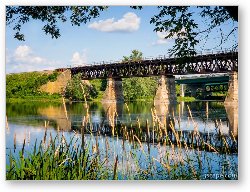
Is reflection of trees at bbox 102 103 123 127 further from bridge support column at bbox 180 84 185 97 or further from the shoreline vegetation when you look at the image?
bridge support column at bbox 180 84 185 97

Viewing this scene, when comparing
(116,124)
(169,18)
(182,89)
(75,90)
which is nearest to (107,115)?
(116,124)

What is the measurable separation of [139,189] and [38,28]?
2533 millimetres

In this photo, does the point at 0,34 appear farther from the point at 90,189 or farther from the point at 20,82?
the point at 90,189

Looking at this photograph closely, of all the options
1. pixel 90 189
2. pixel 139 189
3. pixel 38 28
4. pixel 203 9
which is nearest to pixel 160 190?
pixel 139 189

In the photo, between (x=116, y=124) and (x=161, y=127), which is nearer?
(x=161, y=127)

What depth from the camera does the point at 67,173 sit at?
4.78 meters

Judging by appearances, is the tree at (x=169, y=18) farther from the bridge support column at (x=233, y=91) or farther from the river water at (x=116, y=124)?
the river water at (x=116, y=124)

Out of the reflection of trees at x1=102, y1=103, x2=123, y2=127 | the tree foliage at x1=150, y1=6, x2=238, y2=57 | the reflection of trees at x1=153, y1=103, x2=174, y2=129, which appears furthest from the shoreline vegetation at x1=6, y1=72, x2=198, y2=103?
the tree foliage at x1=150, y1=6, x2=238, y2=57

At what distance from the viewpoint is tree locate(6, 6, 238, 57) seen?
527cm

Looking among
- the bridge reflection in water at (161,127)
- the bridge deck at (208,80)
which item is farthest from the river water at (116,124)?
the bridge deck at (208,80)

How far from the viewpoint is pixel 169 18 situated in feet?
17.6

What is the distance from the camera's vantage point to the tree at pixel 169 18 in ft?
17.3

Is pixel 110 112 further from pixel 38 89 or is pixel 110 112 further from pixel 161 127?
pixel 161 127

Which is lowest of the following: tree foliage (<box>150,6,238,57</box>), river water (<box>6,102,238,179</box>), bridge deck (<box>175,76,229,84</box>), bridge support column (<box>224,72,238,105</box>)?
river water (<box>6,102,238,179</box>)
